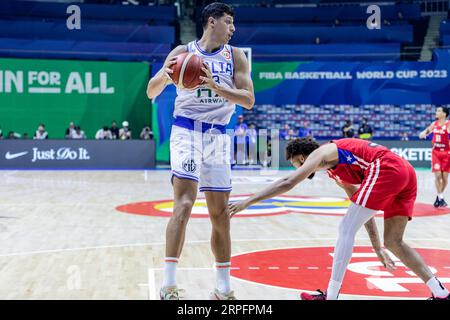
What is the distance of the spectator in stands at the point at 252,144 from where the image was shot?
20828 mm

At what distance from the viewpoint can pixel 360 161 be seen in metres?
4.19

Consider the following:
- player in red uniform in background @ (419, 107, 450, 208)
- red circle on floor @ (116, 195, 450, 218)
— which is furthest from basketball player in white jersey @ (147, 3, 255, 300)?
player in red uniform in background @ (419, 107, 450, 208)

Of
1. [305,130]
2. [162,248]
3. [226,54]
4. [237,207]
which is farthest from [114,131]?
[237,207]

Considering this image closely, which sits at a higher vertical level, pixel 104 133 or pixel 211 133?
pixel 211 133

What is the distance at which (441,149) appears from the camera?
11109 mm

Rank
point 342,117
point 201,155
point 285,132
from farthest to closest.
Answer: point 342,117 → point 285,132 → point 201,155

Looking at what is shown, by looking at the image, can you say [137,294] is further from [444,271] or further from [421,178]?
[421,178]

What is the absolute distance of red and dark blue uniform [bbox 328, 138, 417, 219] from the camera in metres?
4.09

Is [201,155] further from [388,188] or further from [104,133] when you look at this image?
[104,133]

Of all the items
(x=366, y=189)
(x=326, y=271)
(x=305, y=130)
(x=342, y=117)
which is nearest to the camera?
(x=366, y=189)

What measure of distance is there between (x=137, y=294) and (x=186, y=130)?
127 centimetres

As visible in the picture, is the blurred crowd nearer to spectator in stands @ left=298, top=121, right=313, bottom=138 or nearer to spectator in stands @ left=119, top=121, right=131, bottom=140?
spectator in stands @ left=119, top=121, right=131, bottom=140

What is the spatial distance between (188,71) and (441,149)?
26.6ft
